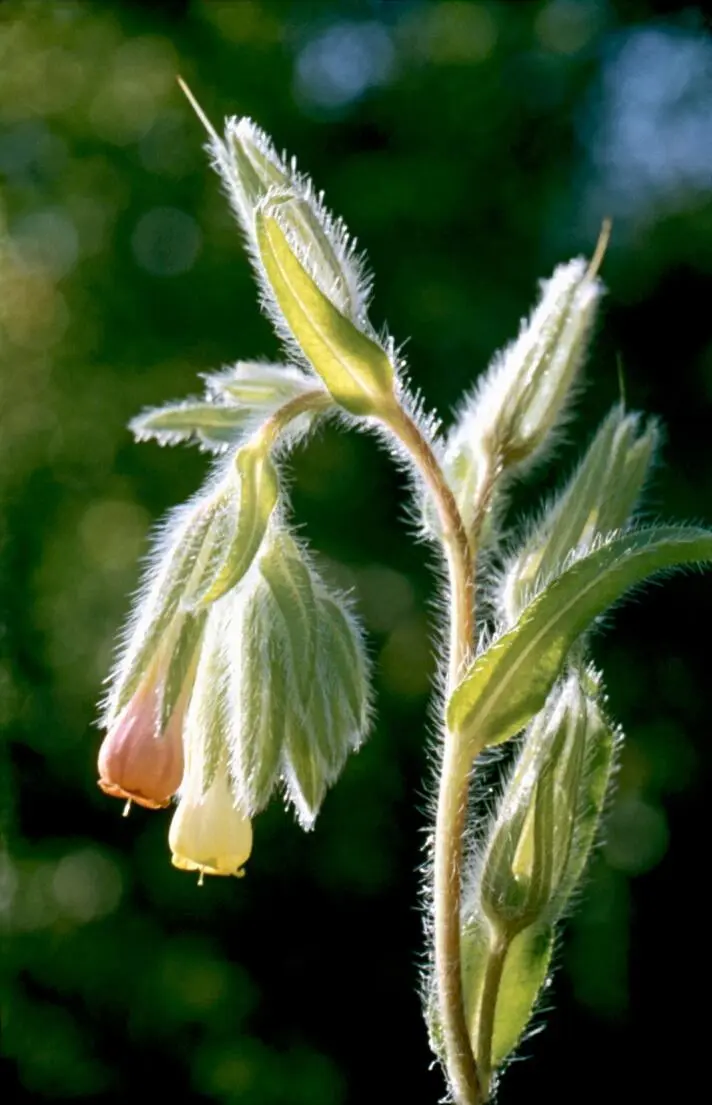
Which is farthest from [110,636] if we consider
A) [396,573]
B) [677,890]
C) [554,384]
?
[554,384]

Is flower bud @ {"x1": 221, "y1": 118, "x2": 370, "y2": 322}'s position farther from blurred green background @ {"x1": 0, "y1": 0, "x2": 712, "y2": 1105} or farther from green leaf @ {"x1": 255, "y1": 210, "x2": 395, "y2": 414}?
blurred green background @ {"x1": 0, "y1": 0, "x2": 712, "y2": 1105}

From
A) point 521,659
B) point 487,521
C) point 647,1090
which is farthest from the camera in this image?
point 647,1090

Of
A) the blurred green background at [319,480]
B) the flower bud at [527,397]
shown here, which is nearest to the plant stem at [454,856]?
the flower bud at [527,397]

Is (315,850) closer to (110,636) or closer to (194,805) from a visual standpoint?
(110,636)

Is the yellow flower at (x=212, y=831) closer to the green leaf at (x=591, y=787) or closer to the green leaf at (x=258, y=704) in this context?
the green leaf at (x=258, y=704)

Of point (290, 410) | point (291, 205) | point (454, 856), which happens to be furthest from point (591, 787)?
point (291, 205)

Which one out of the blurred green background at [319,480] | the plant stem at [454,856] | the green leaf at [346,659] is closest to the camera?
the plant stem at [454,856]

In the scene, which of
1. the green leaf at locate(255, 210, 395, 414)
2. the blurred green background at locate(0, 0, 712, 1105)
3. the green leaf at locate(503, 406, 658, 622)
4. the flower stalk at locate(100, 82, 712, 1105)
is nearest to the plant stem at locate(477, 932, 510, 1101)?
the flower stalk at locate(100, 82, 712, 1105)
